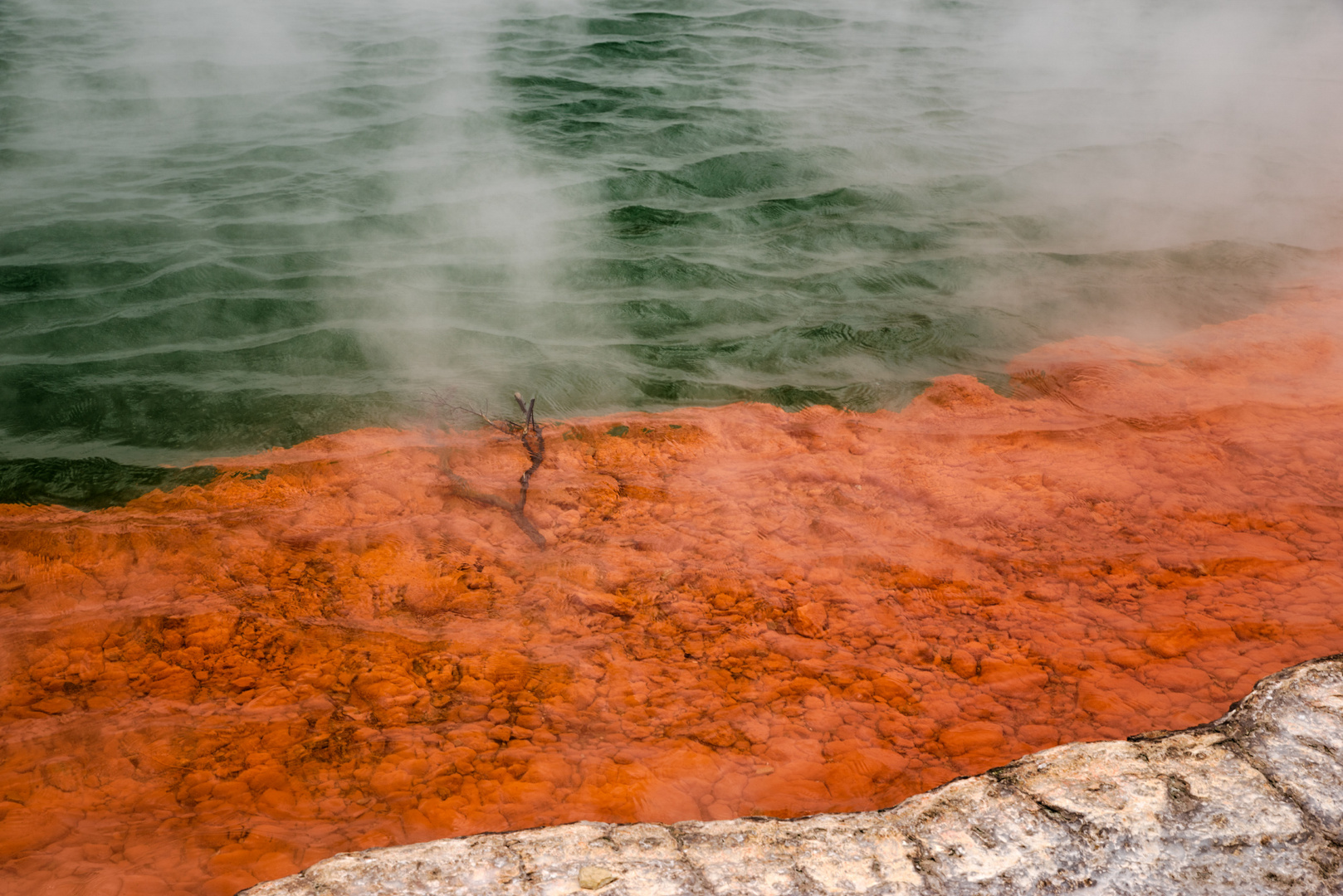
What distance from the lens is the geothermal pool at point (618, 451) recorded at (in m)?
1.84

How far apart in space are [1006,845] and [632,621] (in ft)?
3.76

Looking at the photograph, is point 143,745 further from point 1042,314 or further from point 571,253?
point 1042,314

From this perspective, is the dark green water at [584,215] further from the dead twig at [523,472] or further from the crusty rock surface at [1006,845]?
the crusty rock surface at [1006,845]

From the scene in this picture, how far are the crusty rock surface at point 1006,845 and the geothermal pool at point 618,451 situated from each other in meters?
0.35

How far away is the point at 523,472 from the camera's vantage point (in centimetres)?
287

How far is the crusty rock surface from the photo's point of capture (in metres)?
1.22

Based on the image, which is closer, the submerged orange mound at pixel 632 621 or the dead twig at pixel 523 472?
the submerged orange mound at pixel 632 621

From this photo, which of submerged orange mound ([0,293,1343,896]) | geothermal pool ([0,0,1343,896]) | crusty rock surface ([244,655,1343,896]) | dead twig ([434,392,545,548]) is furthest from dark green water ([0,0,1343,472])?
crusty rock surface ([244,655,1343,896])

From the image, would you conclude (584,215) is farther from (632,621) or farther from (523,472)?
(632,621)

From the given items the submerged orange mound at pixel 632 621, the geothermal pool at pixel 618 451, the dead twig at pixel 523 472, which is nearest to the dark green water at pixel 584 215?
the geothermal pool at pixel 618 451

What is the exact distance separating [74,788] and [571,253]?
11.0ft

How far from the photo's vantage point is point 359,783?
1.75 metres

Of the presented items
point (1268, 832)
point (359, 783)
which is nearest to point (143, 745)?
point (359, 783)

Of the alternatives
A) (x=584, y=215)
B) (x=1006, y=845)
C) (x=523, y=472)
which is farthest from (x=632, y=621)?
(x=584, y=215)
